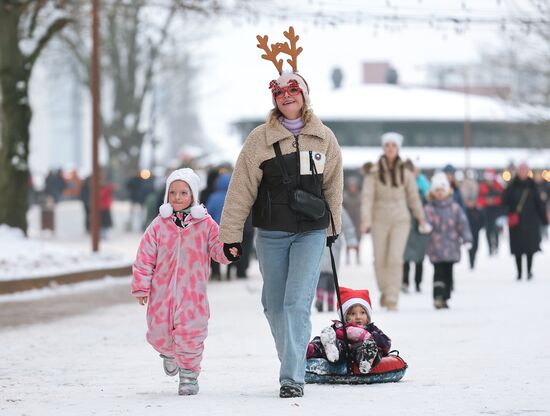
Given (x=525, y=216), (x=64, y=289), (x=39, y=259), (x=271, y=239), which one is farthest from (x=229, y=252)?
(x=525, y=216)

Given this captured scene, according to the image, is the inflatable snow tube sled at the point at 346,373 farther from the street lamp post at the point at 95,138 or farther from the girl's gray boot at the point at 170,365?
the street lamp post at the point at 95,138

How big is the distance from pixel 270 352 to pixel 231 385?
2.41 metres

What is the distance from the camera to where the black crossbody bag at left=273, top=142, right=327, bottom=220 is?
928 centimetres

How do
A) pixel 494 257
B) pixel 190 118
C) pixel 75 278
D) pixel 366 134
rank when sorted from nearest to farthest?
pixel 75 278 → pixel 494 257 → pixel 366 134 → pixel 190 118

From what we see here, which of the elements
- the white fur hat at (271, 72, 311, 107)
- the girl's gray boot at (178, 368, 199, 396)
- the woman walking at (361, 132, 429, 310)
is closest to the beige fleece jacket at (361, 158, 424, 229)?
the woman walking at (361, 132, 429, 310)

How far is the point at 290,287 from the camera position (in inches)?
368

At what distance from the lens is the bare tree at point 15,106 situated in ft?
85.0

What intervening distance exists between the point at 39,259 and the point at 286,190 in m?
13.9

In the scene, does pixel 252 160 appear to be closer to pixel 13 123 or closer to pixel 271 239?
pixel 271 239

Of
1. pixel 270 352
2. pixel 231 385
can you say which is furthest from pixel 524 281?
pixel 231 385

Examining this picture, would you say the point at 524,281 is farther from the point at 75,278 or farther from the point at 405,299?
the point at 75,278

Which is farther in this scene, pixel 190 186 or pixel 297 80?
pixel 190 186

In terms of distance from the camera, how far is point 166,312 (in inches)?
373

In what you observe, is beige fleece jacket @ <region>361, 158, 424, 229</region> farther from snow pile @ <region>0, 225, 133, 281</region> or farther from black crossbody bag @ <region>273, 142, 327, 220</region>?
black crossbody bag @ <region>273, 142, 327, 220</region>
